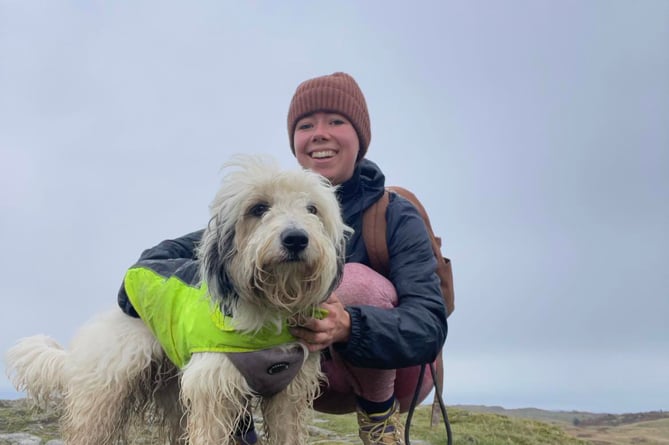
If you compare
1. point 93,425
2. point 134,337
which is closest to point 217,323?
point 134,337

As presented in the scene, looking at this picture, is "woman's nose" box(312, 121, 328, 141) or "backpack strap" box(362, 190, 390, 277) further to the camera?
"woman's nose" box(312, 121, 328, 141)

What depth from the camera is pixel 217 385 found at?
3.55m

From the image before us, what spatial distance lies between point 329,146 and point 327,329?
1.74m

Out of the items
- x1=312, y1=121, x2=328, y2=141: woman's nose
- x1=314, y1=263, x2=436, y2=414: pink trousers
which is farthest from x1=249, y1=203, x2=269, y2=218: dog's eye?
x1=312, y1=121, x2=328, y2=141: woman's nose

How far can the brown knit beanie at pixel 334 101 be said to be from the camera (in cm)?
497

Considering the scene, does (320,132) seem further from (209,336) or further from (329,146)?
(209,336)

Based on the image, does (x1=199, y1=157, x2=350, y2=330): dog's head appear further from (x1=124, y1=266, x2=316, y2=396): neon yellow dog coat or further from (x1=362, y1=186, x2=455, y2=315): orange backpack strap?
(x1=362, y1=186, x2=455, y2=315): orange backpack strap

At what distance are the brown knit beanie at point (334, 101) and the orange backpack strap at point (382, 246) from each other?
2.08 ft

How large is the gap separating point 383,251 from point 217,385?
5.47 feet

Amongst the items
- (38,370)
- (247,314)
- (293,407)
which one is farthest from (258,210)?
(38,370)

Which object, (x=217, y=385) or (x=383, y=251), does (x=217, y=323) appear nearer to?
(x=217, y=385)

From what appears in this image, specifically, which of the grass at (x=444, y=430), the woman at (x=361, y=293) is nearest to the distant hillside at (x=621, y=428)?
the grass at (x=444, y=430)

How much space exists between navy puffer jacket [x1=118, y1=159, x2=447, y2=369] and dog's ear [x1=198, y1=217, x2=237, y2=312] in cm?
85

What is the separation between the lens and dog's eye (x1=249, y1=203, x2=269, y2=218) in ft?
11.6
